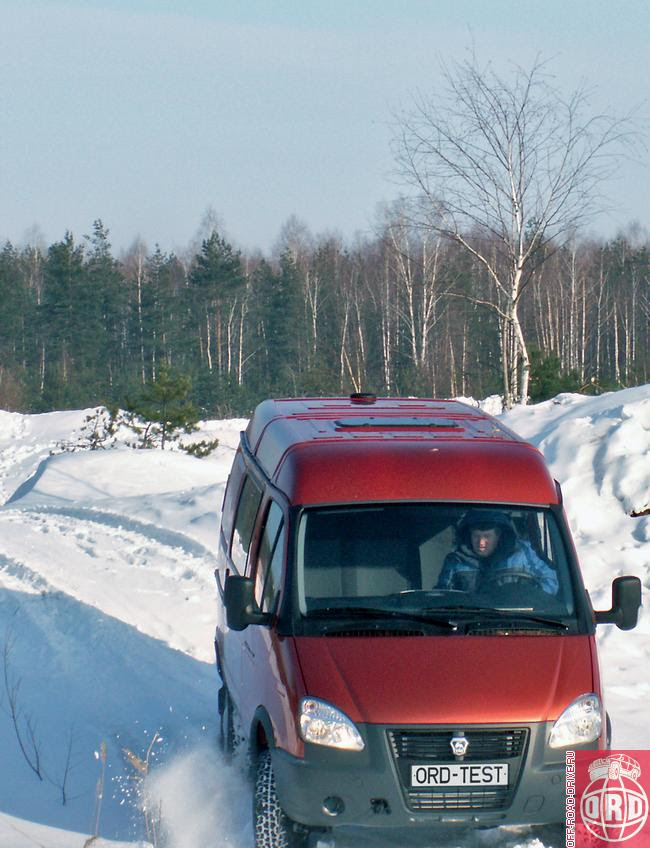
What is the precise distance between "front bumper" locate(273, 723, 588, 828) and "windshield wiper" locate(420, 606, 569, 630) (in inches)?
21.9

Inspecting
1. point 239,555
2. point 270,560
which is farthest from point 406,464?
point 239,555

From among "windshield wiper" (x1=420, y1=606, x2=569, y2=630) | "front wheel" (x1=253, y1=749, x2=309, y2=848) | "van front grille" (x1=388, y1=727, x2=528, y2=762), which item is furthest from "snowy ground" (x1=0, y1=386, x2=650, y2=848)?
"windshield wiper" (x1=420, y1=606, x2=569, y2=630)

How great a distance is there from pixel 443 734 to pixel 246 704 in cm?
136

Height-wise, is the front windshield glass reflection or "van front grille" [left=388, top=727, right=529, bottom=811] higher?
the front windshield glass reflection

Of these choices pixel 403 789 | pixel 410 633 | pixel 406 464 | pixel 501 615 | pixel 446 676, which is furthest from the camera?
pixel 406 464

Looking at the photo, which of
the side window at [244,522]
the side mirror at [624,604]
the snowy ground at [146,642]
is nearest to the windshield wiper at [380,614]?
the side mirror at [624,604]

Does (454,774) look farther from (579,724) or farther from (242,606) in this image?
(242,606)

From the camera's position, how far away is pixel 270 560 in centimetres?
513

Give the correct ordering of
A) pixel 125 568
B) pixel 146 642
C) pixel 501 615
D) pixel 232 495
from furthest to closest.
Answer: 1. pixel 125 568
2. pixel 146 642
3. pixel 232 495
4. pixel 501 615

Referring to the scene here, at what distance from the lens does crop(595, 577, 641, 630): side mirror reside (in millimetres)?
4883

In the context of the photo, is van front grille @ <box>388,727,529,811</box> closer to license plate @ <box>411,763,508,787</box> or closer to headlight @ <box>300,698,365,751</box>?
license plate @ <box>411,763,508,787</box>

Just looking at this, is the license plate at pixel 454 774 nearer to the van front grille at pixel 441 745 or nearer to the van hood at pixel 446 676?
the van front grille at pixel 441 745

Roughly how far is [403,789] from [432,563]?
1104 millimetres

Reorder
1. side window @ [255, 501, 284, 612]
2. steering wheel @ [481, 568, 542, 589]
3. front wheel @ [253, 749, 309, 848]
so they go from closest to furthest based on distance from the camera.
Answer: front wheel @ [253, 749, 309, 848] → steering wheel @ [481, 568, 542, 589] → side window @ [255, 501, 284, 612]
